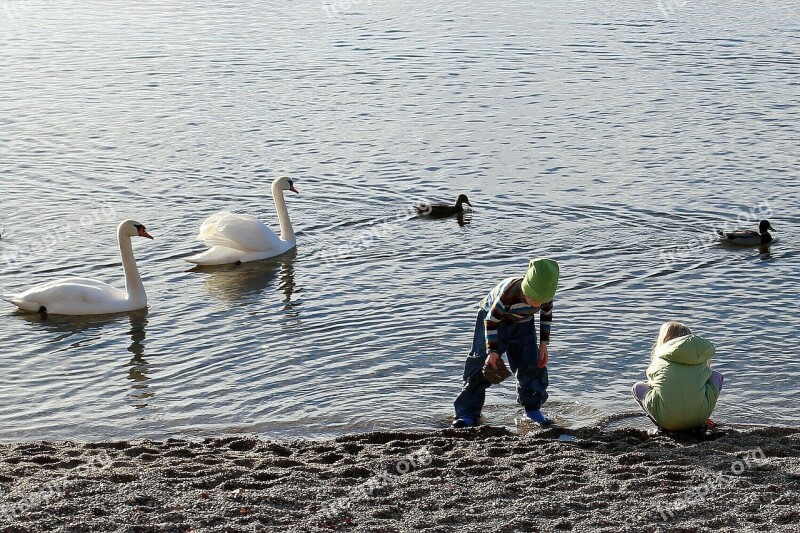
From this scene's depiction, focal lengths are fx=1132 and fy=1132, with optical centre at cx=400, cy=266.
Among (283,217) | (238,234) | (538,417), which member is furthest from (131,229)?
(538,417)

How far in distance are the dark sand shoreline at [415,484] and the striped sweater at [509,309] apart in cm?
→ 78

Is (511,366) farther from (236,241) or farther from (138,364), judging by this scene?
(236,241)

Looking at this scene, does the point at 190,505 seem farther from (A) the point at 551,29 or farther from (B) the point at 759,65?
(A) the point at 551,29

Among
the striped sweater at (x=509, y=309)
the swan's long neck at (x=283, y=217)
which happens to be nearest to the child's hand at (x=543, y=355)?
the striped sweater at (x=509, y=309)

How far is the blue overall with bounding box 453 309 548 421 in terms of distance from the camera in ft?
28.6

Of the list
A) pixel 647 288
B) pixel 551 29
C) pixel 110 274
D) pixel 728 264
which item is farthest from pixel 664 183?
pixel 551 29

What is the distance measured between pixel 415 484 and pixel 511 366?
6.90 ft

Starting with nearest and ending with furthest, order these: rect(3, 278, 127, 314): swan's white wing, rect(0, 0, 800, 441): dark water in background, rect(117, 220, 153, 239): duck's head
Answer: rect(0, 0, 800, 441): dark water in background, rect(3, 278, 127, 314): swan's white wing, rect(117, 220, 153, 239): duck's head

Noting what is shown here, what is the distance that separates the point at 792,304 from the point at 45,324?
829 cm

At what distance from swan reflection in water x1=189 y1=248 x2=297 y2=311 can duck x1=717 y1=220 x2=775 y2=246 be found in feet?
18.6

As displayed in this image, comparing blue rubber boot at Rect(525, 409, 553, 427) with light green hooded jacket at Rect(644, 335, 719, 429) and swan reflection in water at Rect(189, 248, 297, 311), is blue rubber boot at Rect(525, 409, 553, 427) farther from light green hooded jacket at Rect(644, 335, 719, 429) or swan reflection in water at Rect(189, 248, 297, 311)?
swan reflection in water at Rect(189, 248, 297, 311)

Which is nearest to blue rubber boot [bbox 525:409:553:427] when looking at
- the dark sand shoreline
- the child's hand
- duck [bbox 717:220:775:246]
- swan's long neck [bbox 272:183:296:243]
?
the dark sand shoreline

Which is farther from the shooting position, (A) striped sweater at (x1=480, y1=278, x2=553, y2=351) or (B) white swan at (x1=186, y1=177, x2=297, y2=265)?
(B) white swan at (x1=186, y1=177, x2=297, y2=265)

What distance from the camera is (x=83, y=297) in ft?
41.3
